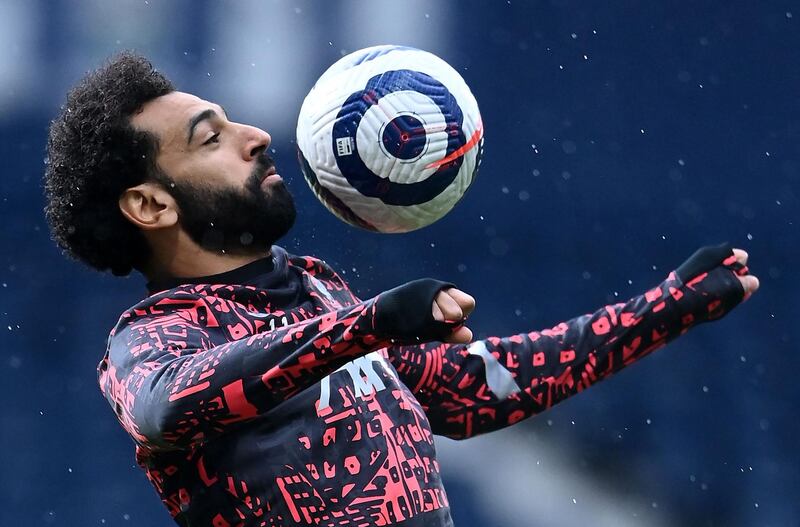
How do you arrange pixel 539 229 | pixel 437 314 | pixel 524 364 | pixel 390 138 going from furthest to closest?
pixel 539 229
pixel 524 364
pixel 390 138
pixel 437 314

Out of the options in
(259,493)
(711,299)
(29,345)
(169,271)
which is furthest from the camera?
(29,345)

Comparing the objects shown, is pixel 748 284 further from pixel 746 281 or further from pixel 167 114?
pixel 167 114

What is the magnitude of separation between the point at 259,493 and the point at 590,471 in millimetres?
2040

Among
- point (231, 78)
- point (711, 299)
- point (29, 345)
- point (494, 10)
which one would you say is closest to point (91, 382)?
point (29, 345)

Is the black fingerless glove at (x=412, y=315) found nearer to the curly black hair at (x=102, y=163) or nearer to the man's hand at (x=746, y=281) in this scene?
the man's hand at (x=746, y=281)

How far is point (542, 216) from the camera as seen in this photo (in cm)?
416

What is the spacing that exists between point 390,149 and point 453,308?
1.96ft

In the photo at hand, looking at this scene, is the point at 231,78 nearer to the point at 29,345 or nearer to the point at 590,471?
the point at 29,345

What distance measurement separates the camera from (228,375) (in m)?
2.04

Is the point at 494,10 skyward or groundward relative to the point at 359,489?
skyward

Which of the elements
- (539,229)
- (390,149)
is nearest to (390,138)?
(390,149)

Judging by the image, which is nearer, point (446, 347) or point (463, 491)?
point (446, 347)

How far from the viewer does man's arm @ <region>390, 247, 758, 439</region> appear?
2.67 m

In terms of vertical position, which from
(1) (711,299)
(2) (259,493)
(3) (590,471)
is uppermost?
(1) (711,299)
